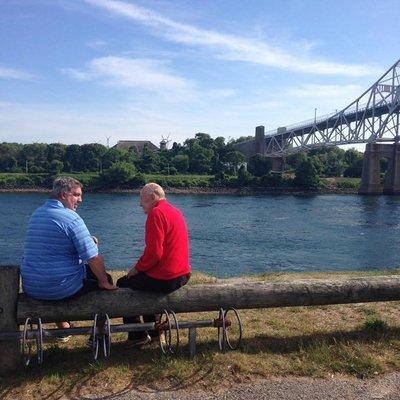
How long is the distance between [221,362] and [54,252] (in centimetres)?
149

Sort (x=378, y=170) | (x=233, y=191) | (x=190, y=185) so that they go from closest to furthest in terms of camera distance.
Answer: (x=378, y=170) → (x=233, y=191) → (x=190, y=185)

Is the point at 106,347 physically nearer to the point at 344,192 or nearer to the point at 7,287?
the point at 7,287

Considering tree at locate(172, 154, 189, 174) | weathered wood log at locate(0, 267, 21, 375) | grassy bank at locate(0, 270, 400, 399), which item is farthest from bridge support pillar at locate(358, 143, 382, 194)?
weathered wood log at locate(0, 267, 21, 375)

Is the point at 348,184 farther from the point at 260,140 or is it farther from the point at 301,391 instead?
the point at 301,391

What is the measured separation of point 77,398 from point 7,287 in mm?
968

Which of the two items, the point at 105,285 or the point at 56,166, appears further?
the point at 56,166

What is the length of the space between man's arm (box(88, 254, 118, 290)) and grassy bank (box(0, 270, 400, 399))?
0.57m

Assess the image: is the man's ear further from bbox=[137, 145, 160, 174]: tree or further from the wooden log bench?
bbox=[137, 145, 160, 174]: tree

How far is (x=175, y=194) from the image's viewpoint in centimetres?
8381

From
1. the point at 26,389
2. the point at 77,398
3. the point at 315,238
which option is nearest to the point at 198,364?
the point at 77,398

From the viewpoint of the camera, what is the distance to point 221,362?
384cm

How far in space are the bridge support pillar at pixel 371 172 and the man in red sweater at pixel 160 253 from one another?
3209 inches

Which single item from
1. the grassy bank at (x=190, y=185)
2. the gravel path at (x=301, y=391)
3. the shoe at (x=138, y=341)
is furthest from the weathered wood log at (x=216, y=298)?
the grassy bank at (x=190, y=185)

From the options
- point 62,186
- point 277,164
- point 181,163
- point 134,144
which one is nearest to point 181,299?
point 62,186
